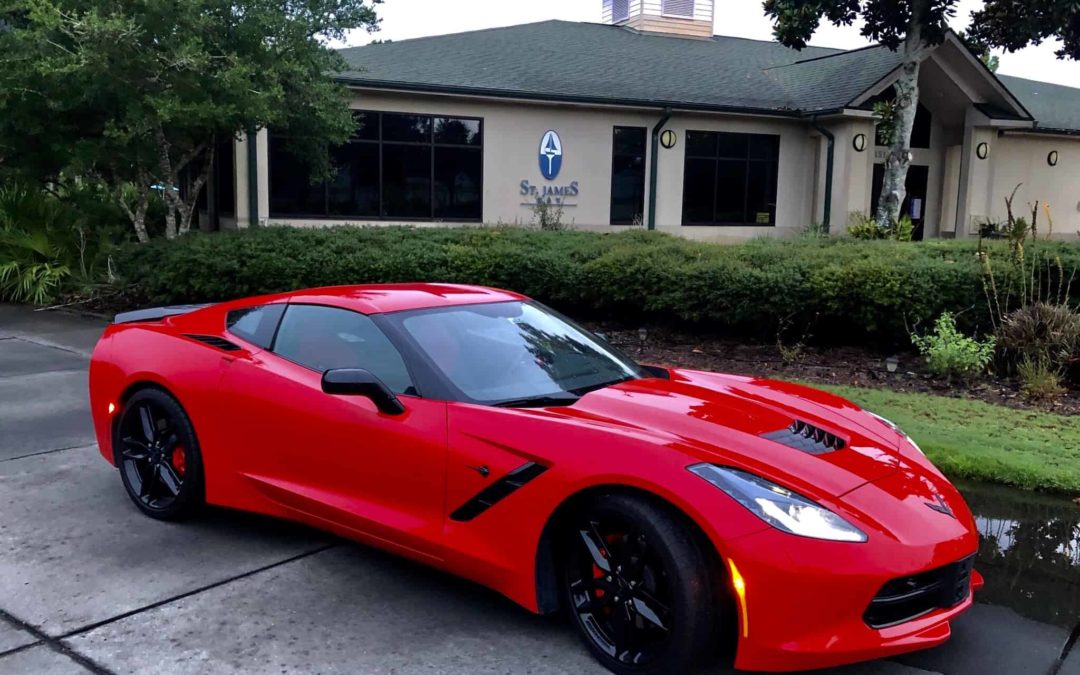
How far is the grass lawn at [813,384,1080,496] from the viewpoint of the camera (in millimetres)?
5688

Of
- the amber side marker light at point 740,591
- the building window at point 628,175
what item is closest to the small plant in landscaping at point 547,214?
the building window at point 628,175

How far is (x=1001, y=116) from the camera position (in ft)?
69.9

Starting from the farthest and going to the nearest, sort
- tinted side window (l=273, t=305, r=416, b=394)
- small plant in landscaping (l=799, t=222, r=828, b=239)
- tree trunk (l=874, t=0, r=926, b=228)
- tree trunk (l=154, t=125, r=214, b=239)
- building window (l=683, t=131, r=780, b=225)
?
1. building window (l=683, t=131, r=780, b=225)
2. small plant in landscaping (l=799, t=222, r=828, b=239)
3. tree trunk (l=874, t=0, r=926, b=228)
4. tree trunk (l=154, t=125, r=214, b=239)
5. tinted side window (l=273, t=305, r=416, b=394)

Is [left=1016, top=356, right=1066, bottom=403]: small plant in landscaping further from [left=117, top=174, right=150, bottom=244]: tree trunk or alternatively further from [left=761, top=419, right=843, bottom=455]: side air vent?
[left=117, top=174, right=150, bottom=244]: tree trunk

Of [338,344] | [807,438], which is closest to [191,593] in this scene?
[338,344]

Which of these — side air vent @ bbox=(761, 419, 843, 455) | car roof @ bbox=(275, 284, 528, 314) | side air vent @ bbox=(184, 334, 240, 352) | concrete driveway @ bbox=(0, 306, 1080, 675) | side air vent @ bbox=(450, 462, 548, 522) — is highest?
car roof @ bbox=(275, 284, 528, 314)

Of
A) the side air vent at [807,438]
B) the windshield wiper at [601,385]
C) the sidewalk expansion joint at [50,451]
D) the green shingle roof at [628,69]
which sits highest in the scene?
the green shingle roof at [628,69]

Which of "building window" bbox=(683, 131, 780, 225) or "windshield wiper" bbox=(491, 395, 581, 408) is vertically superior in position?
"building window" bbox=(683, 131, 780, 225)

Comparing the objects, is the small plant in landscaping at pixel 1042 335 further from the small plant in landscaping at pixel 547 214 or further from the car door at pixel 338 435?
the small plant in landscaping at pixel 547 214

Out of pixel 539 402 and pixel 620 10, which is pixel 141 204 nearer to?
pixel 539 402

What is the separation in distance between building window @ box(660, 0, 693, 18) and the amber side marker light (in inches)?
938

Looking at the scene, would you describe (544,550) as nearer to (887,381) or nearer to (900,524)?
(900,524)

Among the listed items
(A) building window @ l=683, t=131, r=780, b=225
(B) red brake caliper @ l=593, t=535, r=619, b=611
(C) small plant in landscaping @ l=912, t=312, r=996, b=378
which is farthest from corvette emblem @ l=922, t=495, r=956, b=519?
(A) building window @ l=683, t=131, r=780, b=225

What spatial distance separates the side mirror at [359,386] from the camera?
387 centimetres
